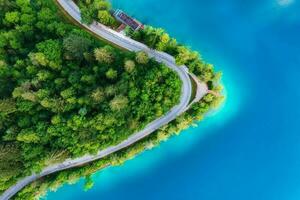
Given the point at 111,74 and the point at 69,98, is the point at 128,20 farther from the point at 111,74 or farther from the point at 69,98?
the point at 69,98

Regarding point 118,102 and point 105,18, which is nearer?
point 118,102

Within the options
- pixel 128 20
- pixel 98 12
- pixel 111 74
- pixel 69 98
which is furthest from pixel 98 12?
pixel 69 98

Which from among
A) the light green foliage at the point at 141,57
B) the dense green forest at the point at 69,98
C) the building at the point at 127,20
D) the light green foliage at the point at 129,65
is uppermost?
the building at the point at 127,20

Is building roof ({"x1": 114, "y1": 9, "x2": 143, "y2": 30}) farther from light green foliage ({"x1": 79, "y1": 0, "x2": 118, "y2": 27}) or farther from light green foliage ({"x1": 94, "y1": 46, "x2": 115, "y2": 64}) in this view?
light green foliage ({"x1": 94, "y1": 46, "x2": 115, "y2": 64})

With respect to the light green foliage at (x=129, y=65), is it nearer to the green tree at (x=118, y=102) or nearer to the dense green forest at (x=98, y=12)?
the green tree at (x=118, y=102)

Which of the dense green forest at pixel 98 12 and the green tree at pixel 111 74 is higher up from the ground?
the dense green forest at pixel 98 12

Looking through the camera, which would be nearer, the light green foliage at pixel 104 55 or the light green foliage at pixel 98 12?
the light green foliage at pixel 104 55

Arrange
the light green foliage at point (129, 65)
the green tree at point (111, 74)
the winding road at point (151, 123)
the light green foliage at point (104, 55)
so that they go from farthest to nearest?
the winding road at point (151, 123) < the light green foliage at point (104, 55) < the green tree at point (111, 74) < the light green foliage at point (129, 65)

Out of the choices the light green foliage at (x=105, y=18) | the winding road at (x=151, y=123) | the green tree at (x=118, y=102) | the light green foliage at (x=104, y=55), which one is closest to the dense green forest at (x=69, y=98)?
the green tree at (x=118, y=102)
